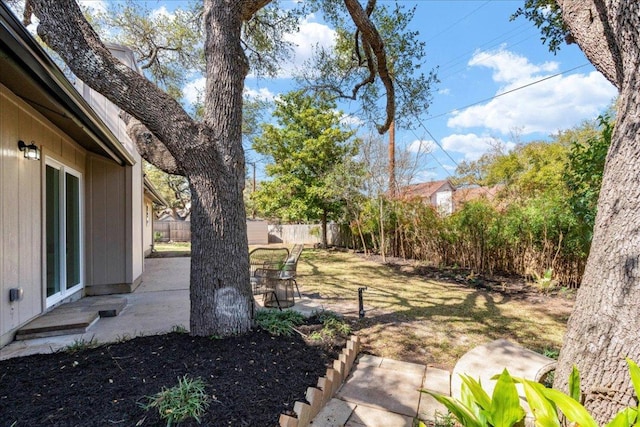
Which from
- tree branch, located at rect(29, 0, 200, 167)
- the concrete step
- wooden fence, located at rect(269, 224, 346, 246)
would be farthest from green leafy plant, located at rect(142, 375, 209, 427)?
wooden fence, located at rect(269, 224, 346, 246)

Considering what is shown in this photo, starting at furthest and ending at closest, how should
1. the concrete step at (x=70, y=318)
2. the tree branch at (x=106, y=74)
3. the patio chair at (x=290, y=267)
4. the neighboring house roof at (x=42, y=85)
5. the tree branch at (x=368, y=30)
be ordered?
1. the patio chair at (x=290, y=267)
2. the tree branch at (x=368, y=30)
3. the concrete step at (x=70, y=318)
4. the tree branch at (x=106, y=74)
5. the neighboring house roof at (x=42, y=85)

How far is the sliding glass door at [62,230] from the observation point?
4297 mm

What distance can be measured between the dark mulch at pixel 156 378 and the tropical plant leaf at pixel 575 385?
1.54m

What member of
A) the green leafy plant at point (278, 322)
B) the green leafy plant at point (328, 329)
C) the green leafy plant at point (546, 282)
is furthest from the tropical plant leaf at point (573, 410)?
the green leafy plant at point (546, 282)

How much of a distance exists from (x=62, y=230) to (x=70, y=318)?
1509 mm

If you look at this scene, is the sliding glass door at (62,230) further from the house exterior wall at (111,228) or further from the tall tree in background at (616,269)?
the tall tree in background at (616,269)

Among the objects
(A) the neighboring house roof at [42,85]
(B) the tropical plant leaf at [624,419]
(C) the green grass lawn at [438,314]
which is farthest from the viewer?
(C) the green grass lawn at [438,314]

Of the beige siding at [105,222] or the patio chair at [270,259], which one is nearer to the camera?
the patio chair at [270,259]

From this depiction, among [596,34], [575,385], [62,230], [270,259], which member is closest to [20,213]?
[62,230]

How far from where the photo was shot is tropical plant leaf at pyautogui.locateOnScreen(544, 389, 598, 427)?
4.41 ft

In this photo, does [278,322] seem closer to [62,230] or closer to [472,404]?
[472,404]

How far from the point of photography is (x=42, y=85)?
3.04 m

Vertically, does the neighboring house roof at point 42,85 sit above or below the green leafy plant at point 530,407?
above

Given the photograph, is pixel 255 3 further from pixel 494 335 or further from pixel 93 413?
pixel 494 335
